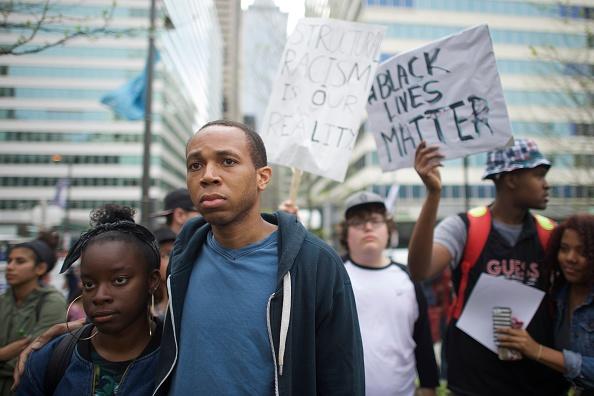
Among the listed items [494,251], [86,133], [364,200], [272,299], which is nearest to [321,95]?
[364,200]

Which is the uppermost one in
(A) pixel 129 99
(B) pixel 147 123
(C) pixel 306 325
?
(A) pixel 129 99

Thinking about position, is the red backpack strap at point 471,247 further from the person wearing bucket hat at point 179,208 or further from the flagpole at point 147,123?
the flagpole at point 147,123

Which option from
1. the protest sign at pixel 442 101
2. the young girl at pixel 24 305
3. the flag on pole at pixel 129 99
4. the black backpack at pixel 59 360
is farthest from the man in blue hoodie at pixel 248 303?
the flag on pole at pixel 129 99

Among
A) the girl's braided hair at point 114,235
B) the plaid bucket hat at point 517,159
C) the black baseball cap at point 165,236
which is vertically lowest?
the black baseball cap at point 165,236

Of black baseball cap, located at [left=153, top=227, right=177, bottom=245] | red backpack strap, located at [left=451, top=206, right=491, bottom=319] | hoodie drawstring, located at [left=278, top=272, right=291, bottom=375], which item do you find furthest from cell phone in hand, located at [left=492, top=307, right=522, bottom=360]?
black baseball cap, located at [left=153, top=227, right=177, bottom=245]

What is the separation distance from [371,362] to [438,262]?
0.76 metres

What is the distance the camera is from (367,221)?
315cm

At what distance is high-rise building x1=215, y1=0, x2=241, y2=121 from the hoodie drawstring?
144668mm

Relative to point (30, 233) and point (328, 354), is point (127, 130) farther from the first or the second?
point (328, 354)

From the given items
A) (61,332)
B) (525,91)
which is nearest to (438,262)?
(61,332)

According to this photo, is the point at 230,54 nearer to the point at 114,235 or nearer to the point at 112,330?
the point at 114,235

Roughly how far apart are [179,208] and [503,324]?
259 centimetres

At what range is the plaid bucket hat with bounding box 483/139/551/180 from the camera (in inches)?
104

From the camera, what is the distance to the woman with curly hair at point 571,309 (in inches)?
88.9
